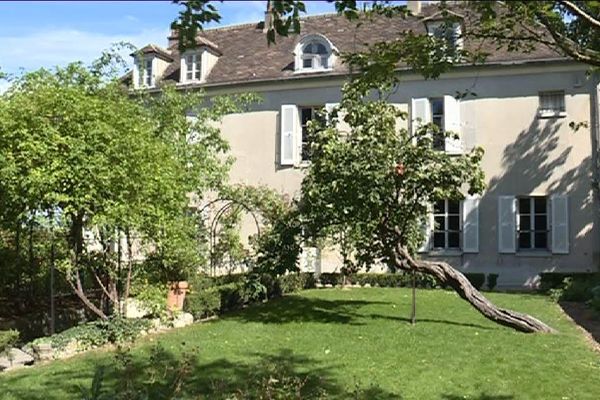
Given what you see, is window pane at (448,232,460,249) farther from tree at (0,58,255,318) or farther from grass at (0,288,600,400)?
tree at (0,58,255,318)

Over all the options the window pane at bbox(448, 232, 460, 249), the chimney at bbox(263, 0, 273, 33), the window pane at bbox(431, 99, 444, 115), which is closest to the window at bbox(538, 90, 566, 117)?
the window pane at bbox(431, 99, 444, 115)

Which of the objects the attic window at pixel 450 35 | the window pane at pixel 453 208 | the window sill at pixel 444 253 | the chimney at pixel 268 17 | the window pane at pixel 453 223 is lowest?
the window sill at pixel 444 253

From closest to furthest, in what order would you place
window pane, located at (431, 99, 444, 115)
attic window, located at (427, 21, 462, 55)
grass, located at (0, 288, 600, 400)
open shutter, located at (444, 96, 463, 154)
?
1. attic window, located at (427, 21, 462, 55)
2. grass, located at (0, 288, 600, 400)
3. open shutter, located at (444, 96, 463, 154)
4. window pane, located at (431, 99, 444, 115)

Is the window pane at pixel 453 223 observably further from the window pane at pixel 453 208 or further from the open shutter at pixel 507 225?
the open shutter at pixel 507 225

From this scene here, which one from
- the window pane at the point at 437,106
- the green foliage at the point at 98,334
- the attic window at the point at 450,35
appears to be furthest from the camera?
the window pane at the point at 437,106

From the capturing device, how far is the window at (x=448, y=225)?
19.4 meters

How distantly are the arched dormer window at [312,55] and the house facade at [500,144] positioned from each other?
3cm

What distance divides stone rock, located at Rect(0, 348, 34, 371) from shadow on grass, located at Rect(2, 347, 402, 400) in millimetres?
993

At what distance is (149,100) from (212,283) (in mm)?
4642

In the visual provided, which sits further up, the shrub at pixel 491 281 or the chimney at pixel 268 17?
the chimney at pixel 268 17

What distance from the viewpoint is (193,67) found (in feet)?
74.1

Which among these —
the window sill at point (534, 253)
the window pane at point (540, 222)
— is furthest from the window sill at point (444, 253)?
the window pane at point (540, 222)

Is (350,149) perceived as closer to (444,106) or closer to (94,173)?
(94,173)

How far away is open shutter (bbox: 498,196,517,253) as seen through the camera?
18672 mm
